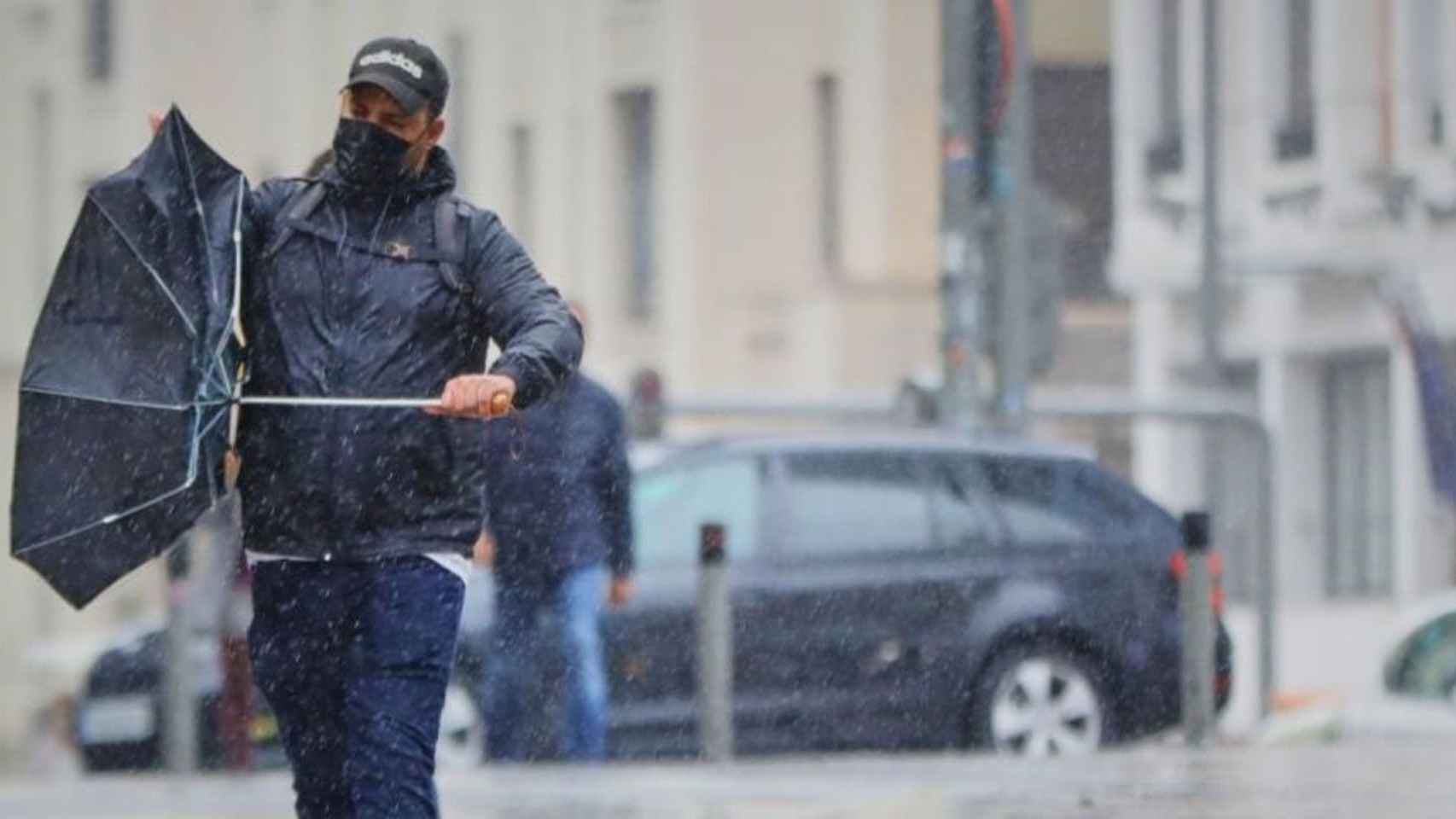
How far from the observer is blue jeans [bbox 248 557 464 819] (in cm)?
733

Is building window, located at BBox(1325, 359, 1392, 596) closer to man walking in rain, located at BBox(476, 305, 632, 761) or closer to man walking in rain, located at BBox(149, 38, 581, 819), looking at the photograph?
man walking in rain, located at BBox(476, 305, 632, 761)

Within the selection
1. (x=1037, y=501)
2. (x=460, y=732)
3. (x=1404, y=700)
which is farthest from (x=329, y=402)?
(x=1404, y=700)

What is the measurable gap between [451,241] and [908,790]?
5.73m

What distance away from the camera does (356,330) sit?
7.48 m

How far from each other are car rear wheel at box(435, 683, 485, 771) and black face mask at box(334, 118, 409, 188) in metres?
9.61

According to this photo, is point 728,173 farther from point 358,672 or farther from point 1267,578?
point 358,672

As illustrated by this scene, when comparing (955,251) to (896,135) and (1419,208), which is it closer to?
(1419,208)

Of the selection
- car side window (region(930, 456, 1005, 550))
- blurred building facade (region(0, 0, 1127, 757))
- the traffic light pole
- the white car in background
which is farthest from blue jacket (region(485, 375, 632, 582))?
blurred building facade (region(0, 0, 1127, 757))

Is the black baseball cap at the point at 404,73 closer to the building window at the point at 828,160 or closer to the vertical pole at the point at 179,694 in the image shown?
the vertical pole at the point at 179,694

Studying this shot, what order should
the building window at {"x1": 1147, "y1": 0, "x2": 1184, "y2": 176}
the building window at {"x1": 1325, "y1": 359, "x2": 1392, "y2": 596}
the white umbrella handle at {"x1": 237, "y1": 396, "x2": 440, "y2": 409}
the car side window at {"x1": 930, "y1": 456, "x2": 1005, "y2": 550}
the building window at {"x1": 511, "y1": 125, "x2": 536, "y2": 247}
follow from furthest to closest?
1. the building window at {"x1": 511, "y1": 125, "x2": 536, "y2": 247}
2. the building window at {"x1": 1147, "y1": 0, "x2": 1184, "y2": 176}
3. the building window at {"x1": 1325, "y1": 359, "x2": 1392, "y2": 596}
4. the car side window at {"x1": 930, "y1": 456, "x2": 1005, "y2": 550}
5. the white umbrella handle at {"x1": 237, "y1": 396, "x2": 440, "y2": 409}

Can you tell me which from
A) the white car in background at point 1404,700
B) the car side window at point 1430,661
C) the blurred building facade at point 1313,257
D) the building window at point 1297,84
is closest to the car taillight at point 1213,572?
the white car in background at point 1404,700

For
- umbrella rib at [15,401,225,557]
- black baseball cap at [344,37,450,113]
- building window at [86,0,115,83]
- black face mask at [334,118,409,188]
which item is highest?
building window at [86,0,115,83]

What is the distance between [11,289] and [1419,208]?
2436 centimetres

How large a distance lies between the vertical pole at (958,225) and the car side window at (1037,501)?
187 cm
